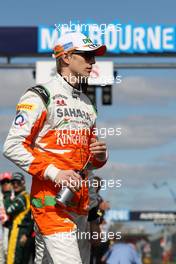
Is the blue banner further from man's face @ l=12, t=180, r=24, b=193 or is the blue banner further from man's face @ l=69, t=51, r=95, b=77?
man's face @ l=69, t=51, r=95, b=77

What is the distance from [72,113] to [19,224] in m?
7.22

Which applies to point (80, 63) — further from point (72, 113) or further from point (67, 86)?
point (72, 113)

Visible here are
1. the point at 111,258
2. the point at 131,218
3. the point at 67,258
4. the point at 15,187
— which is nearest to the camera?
the point at 67,258

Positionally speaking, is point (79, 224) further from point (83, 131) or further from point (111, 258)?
point (111, 258)

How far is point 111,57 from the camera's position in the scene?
2575cm

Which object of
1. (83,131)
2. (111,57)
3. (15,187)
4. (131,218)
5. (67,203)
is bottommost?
(67,203)

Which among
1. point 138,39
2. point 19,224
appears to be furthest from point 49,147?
point 138,39

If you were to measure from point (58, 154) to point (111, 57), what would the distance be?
66.7 ft

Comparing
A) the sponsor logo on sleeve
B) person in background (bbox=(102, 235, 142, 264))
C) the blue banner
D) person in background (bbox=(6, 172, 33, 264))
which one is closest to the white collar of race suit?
the sponsor logo on sleeve

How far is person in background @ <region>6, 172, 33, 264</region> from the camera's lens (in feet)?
41.3

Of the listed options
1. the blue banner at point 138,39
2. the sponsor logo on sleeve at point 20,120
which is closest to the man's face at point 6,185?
the sponsor logo on sleeve at point 20,120

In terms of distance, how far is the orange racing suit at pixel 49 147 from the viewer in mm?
5488

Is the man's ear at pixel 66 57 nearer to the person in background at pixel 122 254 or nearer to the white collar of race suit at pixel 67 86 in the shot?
A: the white collar of race suit at pixel 67 86

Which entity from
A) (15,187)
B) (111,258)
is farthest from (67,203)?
(15,187)
